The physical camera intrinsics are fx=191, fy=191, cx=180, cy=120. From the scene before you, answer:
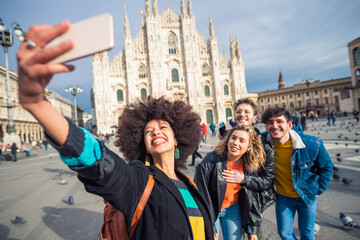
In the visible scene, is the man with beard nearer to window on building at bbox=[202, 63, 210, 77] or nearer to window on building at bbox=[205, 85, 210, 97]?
window on building at bbox=[205, 85, 210, 97]

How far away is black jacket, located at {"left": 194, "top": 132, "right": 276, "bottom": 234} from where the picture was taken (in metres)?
1.78

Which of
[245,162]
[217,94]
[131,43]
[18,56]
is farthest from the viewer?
[217,94]

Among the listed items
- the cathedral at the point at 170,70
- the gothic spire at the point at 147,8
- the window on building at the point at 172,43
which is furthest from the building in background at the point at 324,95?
the gothic spire at the point at 147,8

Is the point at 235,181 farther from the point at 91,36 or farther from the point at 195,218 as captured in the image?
the point at 91,36

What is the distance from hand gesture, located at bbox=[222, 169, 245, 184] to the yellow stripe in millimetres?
630

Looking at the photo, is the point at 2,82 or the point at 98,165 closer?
the point at 98,165

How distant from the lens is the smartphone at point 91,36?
0.49 m

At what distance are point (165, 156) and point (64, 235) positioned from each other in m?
2.60

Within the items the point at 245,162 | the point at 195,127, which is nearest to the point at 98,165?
the point at 195,127

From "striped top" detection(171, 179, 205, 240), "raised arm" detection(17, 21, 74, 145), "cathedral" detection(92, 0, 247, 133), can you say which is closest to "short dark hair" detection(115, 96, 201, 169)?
"striped top" detection(171, 179, 205, 240)

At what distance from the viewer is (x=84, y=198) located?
428cm

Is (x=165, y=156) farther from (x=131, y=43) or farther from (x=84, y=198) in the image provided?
(x=131, y=43)

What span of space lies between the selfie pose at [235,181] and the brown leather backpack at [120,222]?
0.87 metres

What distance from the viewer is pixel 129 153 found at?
168 cm
